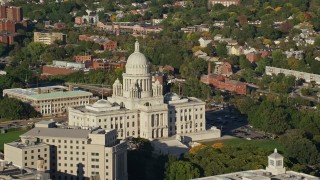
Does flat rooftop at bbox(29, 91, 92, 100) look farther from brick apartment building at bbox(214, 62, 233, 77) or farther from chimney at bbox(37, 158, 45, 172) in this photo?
→ chimney at bbox(37, 158, 45, 172)

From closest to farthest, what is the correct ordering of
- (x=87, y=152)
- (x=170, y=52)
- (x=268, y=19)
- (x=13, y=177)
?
(x=13, y=177), (x=87, y=152), (x=170, y=52), (x=268, y=19)

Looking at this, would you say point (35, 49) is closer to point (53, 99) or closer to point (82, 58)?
point (82, 58)

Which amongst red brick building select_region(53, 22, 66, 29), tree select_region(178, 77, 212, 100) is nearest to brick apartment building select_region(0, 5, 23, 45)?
red brick building select_region(53, 22, 66, 29)

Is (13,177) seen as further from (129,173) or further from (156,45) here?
(156,45)

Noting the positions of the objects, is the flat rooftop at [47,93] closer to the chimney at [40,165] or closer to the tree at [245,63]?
the tree at [245,63]

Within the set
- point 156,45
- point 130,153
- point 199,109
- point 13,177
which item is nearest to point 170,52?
point 156,45

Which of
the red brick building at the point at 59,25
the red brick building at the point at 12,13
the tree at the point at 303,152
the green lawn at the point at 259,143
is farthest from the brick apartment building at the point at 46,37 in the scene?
the tree at the point at 303,152
